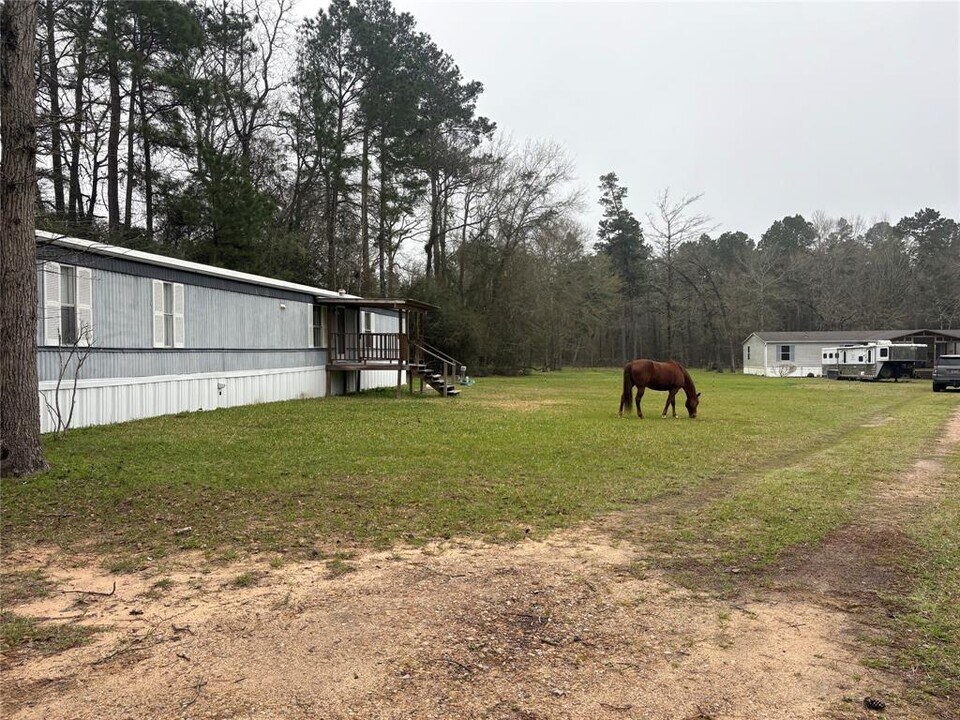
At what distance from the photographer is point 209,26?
26750 millimetres

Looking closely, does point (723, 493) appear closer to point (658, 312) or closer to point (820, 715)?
point (820, 715)

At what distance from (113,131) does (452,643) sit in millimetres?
24437

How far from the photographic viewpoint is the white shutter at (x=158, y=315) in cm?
1387

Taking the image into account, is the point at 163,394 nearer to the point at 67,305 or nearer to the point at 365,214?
the point at 67,305

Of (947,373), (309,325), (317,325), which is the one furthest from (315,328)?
(947,373)

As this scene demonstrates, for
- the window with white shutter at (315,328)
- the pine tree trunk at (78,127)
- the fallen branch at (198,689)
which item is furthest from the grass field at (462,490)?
the pine tree trunk at (78,127)

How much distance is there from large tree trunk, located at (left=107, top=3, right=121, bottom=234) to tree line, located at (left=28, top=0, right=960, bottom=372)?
0.26 ft

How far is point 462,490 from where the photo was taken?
740 centimetres

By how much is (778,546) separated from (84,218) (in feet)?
80.2

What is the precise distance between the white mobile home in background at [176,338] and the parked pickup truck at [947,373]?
849 inches

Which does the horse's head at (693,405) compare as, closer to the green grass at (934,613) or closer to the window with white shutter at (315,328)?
the green grass at (934,613)

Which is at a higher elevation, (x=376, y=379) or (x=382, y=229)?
(x=382, y=229)

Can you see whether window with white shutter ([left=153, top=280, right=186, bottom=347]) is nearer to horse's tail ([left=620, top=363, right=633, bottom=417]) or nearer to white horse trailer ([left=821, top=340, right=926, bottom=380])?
horse's tail ([left=620, top=363, right=633, bottom=417])

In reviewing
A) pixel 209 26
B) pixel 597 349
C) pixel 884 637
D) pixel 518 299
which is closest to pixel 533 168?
pixel 518 299
